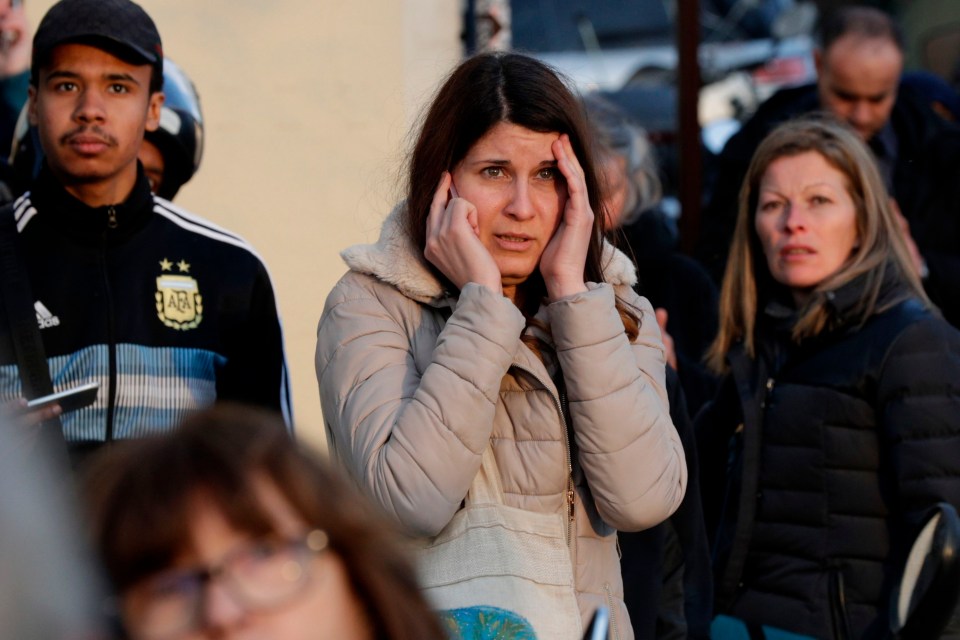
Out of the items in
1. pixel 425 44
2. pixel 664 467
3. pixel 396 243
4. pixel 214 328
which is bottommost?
pixel 664 467

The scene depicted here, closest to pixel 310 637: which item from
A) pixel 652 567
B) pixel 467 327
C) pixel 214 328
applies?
pixel 467 327

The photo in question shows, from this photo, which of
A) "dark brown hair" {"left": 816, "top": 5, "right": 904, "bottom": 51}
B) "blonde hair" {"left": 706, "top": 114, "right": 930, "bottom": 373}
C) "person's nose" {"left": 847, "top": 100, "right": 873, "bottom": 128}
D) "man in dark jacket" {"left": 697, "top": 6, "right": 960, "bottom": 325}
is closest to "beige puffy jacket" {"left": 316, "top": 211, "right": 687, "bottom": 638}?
"blonde hair" {"left": 706, "top": 114, "right": 930, "bottom": 373}

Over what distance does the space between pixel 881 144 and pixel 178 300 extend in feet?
10.2

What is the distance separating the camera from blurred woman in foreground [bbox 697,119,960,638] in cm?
357

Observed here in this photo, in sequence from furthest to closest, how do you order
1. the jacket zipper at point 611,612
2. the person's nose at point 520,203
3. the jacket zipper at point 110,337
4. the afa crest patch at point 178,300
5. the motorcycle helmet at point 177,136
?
1. the motorcycle helmet at point 177,136
2. the afa crest patch at point 178,300
3. the jacket zipper at point 110,337
4. the person's nose at point 520,203
5. the jacket zipper at point 611,612

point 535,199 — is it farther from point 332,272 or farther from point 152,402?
point 332,272

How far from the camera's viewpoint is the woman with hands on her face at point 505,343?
268 cm

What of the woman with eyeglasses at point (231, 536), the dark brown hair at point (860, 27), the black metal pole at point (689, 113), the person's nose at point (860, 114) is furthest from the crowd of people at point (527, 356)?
the black metal pole at point (689, 113)

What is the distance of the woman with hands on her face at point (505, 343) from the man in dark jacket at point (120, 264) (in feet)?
1.95

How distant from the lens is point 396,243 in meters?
3.01

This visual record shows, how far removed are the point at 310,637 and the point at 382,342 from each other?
5.11 ft

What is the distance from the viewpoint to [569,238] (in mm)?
2984

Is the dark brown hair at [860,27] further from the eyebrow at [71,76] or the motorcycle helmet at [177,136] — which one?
the eyebrow at [71,76]

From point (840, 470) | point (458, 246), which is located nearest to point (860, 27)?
point (840, 470)
